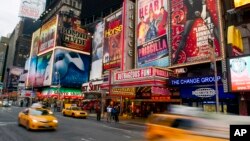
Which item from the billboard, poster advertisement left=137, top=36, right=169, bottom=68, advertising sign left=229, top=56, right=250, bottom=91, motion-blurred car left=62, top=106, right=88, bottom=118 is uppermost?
the billboard

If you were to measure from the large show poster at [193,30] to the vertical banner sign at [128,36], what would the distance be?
9957 mm

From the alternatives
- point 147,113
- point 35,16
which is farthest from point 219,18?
point 35,16

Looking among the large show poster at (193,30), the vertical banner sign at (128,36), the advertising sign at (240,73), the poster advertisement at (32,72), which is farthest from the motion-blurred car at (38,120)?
the poster advertisement at (32,72)

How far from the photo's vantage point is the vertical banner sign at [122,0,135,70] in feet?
151

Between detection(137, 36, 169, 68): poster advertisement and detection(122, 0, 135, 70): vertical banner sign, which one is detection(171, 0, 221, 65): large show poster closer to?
detection(137, 36, 169, 68): poster advertisement

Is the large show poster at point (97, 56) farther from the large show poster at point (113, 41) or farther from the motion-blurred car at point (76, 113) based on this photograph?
the motion-blurred car at point (76, 113)

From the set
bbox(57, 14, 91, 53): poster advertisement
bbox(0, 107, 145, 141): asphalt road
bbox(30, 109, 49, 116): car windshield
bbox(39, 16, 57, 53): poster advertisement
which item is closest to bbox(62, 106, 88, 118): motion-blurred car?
bbox(0, 107, 145, 141): asphalt road

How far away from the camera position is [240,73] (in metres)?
26.2

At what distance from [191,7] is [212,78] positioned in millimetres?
11447

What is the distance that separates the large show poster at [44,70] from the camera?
96312mm

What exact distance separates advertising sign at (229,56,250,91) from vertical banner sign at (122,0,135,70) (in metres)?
21.6

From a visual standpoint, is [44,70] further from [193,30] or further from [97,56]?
[193,30]

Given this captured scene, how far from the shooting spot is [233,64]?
26672 millimetres

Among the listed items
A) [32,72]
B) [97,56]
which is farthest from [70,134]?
[32,72]
